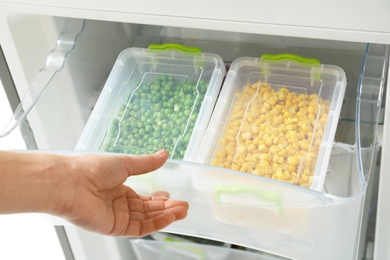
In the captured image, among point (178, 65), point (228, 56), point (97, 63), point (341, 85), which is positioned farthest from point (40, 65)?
point (341, 85)

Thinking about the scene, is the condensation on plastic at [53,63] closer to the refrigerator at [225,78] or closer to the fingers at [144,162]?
the refrigerator at [225,78]

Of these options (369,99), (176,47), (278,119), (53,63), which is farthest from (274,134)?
(53,63)

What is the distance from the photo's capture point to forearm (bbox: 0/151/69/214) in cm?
85

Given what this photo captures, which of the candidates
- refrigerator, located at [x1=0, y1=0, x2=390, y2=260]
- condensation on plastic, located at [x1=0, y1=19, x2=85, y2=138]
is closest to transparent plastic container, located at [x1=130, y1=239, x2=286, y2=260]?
refrigerator, located at [x1=0, y1=0, x2=390, y2=260]

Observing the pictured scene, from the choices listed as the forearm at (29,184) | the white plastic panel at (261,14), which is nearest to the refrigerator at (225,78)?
the white plastic panel at (261,14)

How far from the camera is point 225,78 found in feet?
3.71

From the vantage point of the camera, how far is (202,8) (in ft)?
2.98

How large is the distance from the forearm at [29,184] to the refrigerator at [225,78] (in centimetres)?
12

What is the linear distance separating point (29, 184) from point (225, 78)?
0.40 m

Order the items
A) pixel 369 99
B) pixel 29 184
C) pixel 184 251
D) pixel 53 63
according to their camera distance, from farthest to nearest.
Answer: pixel 184 251
pixel 53 63
pixel 369 99
pixel 29 184

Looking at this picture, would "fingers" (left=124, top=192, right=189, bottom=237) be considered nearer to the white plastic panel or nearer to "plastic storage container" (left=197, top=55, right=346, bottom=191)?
"plastic storage container" (left=197, top=55, right=346, bottom=191)

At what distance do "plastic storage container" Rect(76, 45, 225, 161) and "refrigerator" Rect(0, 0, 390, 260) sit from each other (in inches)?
1.5

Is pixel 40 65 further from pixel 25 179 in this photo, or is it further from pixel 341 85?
pixel 341 85

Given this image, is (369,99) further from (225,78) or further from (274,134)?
(225,78)
